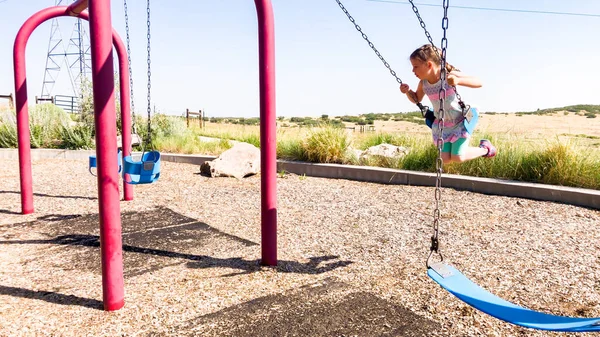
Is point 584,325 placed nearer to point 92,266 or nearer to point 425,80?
point 425,80

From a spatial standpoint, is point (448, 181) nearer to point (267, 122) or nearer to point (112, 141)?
point (267, 122)

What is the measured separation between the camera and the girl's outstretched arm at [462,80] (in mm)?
2871

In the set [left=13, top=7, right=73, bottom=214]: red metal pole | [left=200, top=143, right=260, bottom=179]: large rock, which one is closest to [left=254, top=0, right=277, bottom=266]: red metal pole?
[left=13, top=7, right=73, bottom=214]: red metal pole

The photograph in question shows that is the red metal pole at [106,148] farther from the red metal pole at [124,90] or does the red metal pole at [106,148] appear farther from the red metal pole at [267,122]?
the red metal pole at [124,90]

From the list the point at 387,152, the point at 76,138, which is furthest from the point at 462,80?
the point at 76,138

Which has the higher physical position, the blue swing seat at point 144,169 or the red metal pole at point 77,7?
the red metal pole at point 77,7

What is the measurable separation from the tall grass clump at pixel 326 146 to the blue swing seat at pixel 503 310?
18.1 ft

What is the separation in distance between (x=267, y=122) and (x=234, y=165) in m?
4.76

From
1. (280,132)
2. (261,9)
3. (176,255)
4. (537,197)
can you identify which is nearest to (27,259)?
(176,255)

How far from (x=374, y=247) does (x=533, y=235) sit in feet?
4.71

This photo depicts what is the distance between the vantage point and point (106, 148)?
2.41 meters

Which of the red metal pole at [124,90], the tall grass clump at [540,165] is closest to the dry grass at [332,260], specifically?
the red metal pole at [124,90]

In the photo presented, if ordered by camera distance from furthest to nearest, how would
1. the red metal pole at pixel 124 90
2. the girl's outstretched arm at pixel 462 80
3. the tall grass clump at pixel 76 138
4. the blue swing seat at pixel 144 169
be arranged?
the tall grass clump at pixel 76 138 → the red metal pole at pixel 124 90 → the blue swing seat at pixel 144 169 → the girl's outstretched arm at pixel 462 80

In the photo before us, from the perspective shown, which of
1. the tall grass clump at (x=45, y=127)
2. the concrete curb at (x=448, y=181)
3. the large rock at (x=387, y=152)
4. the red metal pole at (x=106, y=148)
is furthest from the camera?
the tall grass clump at (x=45, y=127)
